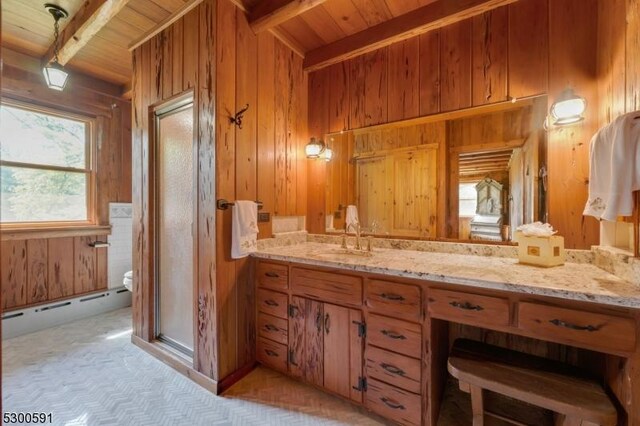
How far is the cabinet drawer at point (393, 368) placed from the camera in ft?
5.28

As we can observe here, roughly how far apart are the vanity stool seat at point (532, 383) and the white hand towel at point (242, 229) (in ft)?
4.75

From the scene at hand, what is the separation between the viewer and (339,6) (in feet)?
7.09

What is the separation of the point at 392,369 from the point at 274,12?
2.45 metres

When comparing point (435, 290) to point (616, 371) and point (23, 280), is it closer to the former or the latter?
point (616, 371)

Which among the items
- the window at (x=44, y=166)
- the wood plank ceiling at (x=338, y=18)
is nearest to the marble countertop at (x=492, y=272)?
the wood plank ceiling at (x=338, y=18)

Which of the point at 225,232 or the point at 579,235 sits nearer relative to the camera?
Result: the point at 579,235

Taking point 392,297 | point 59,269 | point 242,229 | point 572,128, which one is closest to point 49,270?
point 59,269

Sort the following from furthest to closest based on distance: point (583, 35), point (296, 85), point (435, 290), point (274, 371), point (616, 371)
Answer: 1. point (296, 85)
2. point (274, 371)
3. point (583, 35)
4. point (435, 290)
5. point (616, 371)

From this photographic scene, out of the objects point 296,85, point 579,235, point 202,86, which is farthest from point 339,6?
point 579,235

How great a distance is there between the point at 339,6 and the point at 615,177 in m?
1.99

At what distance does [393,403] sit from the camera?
1670 mm

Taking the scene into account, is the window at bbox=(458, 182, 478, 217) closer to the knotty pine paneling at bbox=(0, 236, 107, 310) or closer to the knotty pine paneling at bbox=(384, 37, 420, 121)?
the knotty pine paneling at bbox=(384, 37, 420, 121)

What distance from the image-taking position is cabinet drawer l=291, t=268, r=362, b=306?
70.8 inches

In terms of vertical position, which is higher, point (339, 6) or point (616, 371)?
point (339, 6)
